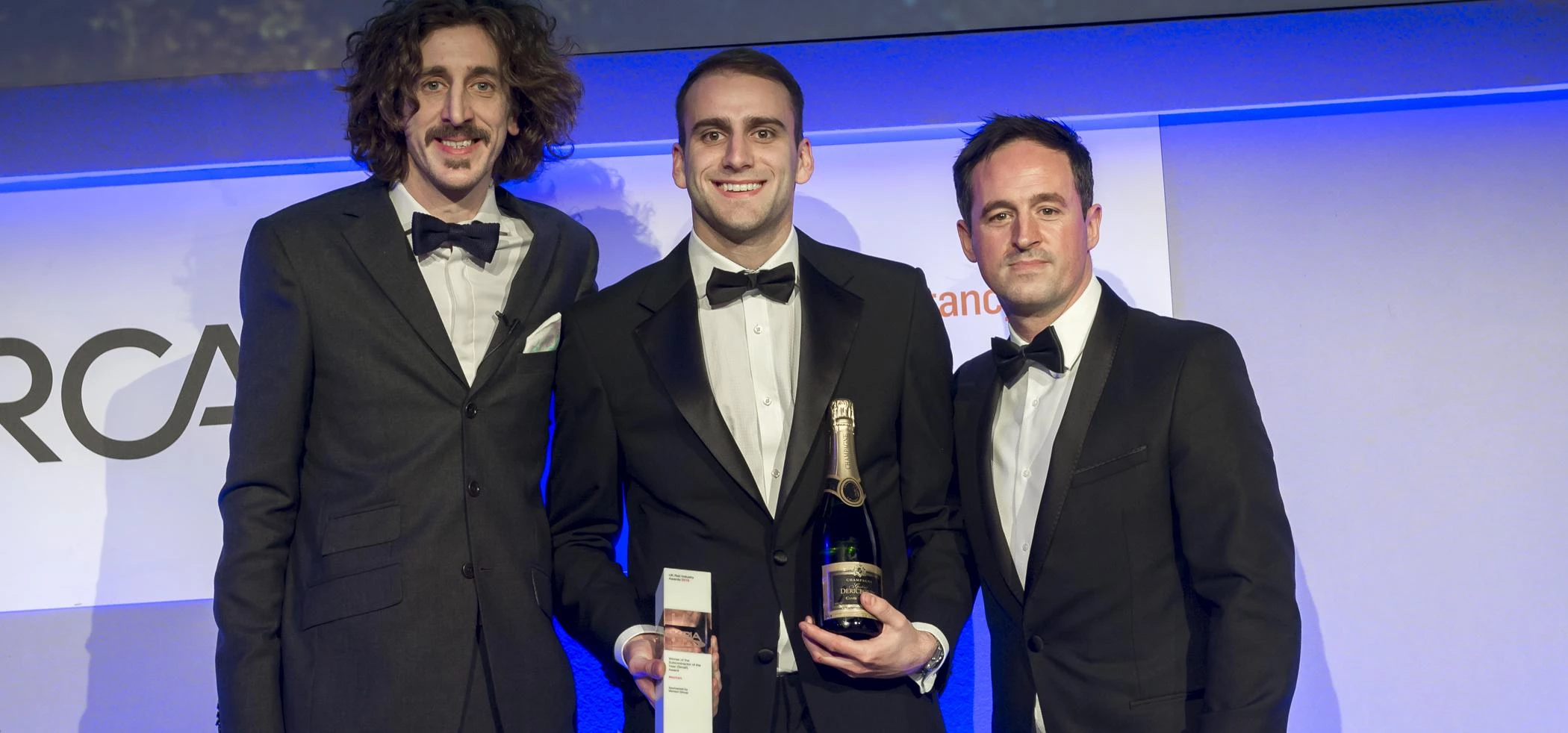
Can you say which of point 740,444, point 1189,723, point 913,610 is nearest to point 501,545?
point 740,444

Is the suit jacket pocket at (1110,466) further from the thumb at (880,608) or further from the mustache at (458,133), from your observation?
the mustache at (458,133)

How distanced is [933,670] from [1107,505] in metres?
0.51

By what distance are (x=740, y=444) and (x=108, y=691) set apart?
7.49 feet

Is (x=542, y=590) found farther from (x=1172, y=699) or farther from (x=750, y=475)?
(x=1172, y=699)

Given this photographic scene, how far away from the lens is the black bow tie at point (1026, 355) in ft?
8.98

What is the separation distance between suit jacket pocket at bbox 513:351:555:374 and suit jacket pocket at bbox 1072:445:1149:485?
121 centimetres

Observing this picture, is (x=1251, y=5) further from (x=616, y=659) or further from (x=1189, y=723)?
(x=616, y=659)

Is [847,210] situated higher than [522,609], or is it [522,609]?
[847,210]

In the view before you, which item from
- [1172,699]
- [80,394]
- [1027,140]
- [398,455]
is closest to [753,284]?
[1027,140]

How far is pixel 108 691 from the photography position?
11.9 feet

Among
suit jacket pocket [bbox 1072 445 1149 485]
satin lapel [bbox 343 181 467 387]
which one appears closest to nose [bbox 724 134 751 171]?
satin lapel [bbox 343 181 467 387]

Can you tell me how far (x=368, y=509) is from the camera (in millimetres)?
2600

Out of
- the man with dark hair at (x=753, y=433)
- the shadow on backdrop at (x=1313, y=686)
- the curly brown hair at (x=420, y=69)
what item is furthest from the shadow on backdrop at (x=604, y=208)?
the shadow on backdrop at (x=1313, y=686)

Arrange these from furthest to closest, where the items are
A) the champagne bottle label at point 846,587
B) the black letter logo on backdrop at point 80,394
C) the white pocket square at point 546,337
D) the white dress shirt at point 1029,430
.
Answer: the black letter logo on backdrop at point 80,394
the white pocket square at point 546,337
the white dress shirt at point 1029,430
the champagne bottle label at point 846,587
